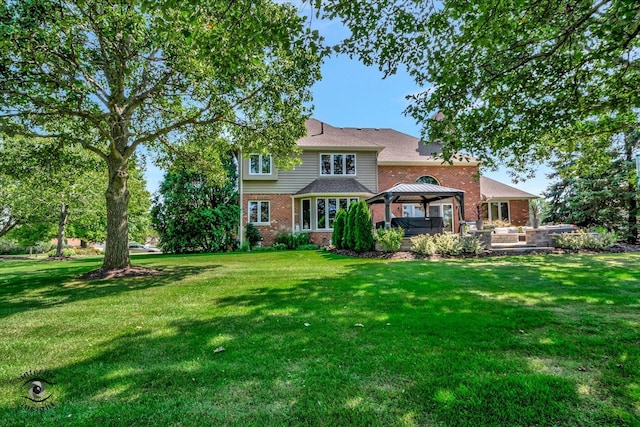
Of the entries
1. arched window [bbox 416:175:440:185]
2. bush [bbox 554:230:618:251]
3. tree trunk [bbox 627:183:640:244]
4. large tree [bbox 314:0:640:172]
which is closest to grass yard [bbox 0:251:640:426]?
large tree [bbox 314:0:640:172]

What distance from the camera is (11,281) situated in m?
8.46

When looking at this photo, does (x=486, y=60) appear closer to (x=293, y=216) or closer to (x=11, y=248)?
(x=293, y=216)

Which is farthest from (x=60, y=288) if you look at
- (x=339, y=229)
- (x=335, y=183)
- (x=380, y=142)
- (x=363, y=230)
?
(x=380, y=142)

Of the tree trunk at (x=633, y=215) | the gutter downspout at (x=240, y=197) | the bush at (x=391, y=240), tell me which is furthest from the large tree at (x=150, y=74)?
the tree trunk at (x=633, y=215)

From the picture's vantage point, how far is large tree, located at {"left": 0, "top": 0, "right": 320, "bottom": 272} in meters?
4.35

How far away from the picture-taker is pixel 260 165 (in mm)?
19188

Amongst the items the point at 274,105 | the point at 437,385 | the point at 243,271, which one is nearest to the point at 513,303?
the point at 437,385

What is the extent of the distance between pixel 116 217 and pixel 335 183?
12227 millimetres

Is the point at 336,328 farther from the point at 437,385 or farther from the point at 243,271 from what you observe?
the point at 243,271

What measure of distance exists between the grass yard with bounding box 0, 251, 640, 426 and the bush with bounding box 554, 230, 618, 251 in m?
7.68

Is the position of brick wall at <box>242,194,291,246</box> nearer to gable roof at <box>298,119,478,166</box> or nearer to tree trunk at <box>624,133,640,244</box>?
gable roof at <box>298,119,478,166</box>

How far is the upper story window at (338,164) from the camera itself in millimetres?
19922

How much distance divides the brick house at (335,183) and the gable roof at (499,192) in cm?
7

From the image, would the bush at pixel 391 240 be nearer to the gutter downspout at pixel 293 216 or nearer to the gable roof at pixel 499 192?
the gutter downspout at pixel 293 216
